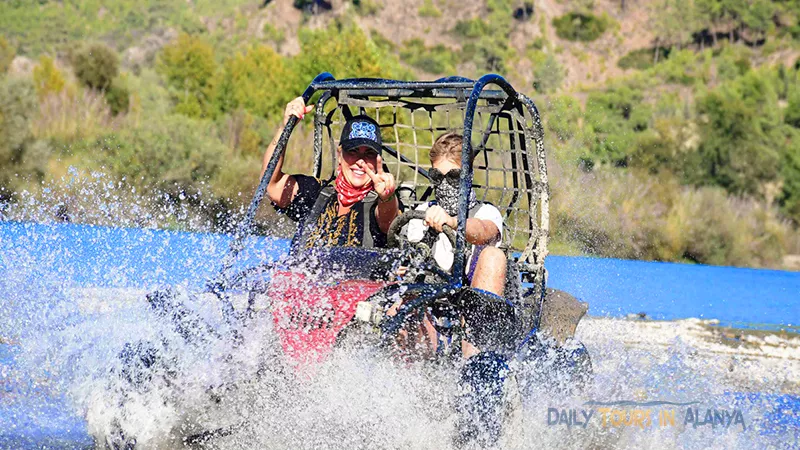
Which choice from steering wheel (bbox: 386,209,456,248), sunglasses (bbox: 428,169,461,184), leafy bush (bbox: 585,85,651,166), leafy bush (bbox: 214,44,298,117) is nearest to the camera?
steering wheel (bbox: 386,209,456,248)

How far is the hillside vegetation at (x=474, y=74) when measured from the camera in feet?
74.1

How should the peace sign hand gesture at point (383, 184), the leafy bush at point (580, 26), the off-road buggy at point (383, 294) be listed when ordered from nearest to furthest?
the off-road buggy at point (383, 294) < the peace sign hand gesture at point (383, 184) < the leafy bush at point (580, 26)

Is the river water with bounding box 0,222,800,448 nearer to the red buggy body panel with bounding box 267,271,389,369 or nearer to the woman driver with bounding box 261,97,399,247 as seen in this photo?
the red buggy body panel with bounding box 267,271,389,369

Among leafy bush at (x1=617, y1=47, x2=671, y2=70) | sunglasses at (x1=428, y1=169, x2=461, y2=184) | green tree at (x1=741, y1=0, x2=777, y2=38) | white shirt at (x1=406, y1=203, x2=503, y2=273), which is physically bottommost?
white shirt at (x1=406, y1=203, x2=503, y2=273)

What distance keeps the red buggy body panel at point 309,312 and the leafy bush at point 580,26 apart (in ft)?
242

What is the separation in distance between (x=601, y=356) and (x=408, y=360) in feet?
11.0

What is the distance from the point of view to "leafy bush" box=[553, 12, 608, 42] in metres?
76.2

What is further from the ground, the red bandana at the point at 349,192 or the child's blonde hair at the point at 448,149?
the child's blonde hair at the point at 448,149

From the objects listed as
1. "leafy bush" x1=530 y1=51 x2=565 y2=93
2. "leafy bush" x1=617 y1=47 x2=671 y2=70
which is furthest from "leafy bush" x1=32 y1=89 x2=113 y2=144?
"leafy bush" x1=617 y1=47 x2=671 y2=70

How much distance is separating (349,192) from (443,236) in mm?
626

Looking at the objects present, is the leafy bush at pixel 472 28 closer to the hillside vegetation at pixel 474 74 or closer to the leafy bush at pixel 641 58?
the hillside vegetation at pixel 474 74

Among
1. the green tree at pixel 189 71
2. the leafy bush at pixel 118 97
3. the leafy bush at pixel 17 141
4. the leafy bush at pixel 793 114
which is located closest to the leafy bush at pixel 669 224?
the leafy bush at pixel 17 141

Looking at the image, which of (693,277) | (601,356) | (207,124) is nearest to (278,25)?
(207,124)

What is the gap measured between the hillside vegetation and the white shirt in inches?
62.2
